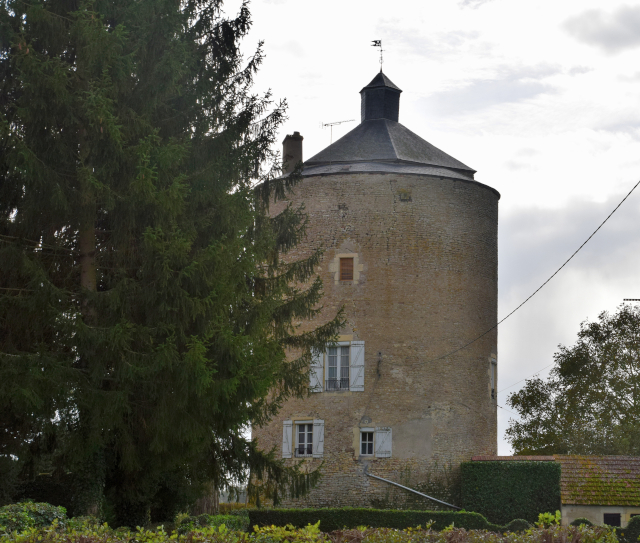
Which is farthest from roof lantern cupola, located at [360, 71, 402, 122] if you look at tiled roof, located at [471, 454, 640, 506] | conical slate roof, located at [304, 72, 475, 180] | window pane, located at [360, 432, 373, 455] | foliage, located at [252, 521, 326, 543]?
foliage, located at [252, 521, 326, 543]

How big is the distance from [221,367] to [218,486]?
3.06 metres

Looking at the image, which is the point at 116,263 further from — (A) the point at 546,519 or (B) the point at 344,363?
(B) the point at 344,363

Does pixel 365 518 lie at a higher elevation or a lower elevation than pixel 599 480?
lower

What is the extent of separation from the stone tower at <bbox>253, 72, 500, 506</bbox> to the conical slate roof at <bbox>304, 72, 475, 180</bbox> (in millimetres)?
164

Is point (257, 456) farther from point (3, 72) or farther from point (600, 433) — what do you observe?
point (600, 433)

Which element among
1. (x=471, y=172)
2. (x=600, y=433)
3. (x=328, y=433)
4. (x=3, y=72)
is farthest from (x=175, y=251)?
(x=600, y=433)

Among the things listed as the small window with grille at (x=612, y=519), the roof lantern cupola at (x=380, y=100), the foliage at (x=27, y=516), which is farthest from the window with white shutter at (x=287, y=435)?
the foliage at (x=27, y=516)

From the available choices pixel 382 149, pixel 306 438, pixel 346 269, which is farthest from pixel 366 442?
pixel 382 149

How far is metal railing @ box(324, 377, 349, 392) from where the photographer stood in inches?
988

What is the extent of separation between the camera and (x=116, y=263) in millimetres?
13586

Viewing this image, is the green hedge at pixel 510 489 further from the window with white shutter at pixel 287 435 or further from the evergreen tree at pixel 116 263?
the evergreen tree at pixel 116 263

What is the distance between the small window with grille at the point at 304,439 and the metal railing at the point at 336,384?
1.21m

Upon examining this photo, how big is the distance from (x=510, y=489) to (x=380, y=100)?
536 inches

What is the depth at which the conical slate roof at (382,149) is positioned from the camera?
87.4 ft
